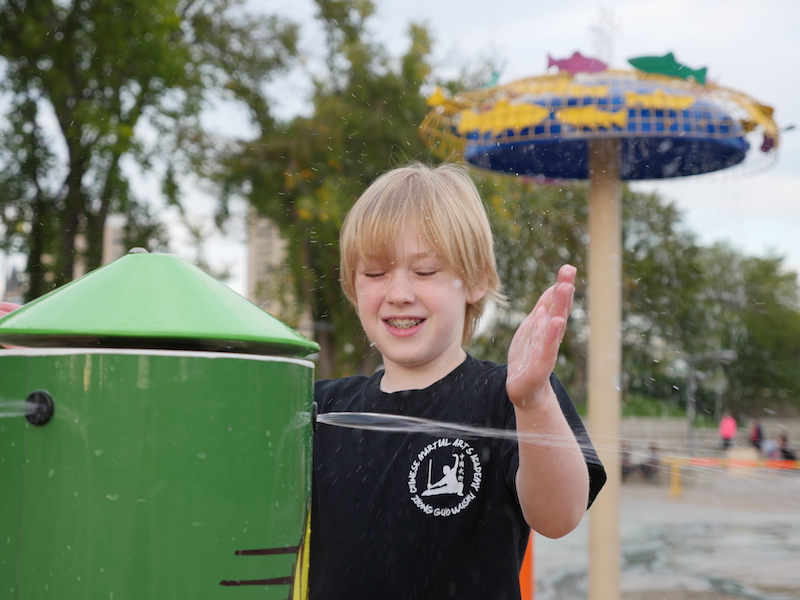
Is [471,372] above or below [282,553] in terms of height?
above

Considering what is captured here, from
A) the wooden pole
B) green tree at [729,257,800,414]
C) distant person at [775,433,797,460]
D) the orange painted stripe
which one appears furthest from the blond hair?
green tree at [729,257,800,414]

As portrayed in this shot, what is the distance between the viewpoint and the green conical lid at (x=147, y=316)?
110 cm

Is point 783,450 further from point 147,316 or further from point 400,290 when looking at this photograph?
point 147,316

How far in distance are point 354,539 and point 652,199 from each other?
22.2 meters

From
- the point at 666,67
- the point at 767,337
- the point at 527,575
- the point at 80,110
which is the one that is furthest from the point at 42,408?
the point at 767,337

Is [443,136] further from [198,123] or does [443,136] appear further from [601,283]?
[198,123]

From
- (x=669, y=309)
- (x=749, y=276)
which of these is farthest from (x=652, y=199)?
(x=749, y=276)

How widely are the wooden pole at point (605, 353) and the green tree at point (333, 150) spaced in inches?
265

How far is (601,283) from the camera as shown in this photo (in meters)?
4.72

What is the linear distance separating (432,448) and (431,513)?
118 mm

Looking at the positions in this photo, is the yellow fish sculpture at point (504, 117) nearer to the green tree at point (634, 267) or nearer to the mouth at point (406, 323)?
the mouth at point (406, 323)

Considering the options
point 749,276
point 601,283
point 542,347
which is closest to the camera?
point 542,347

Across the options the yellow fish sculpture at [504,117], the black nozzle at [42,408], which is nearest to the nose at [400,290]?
the black nozzle at [42,408]

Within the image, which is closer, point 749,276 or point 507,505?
point 507,505
